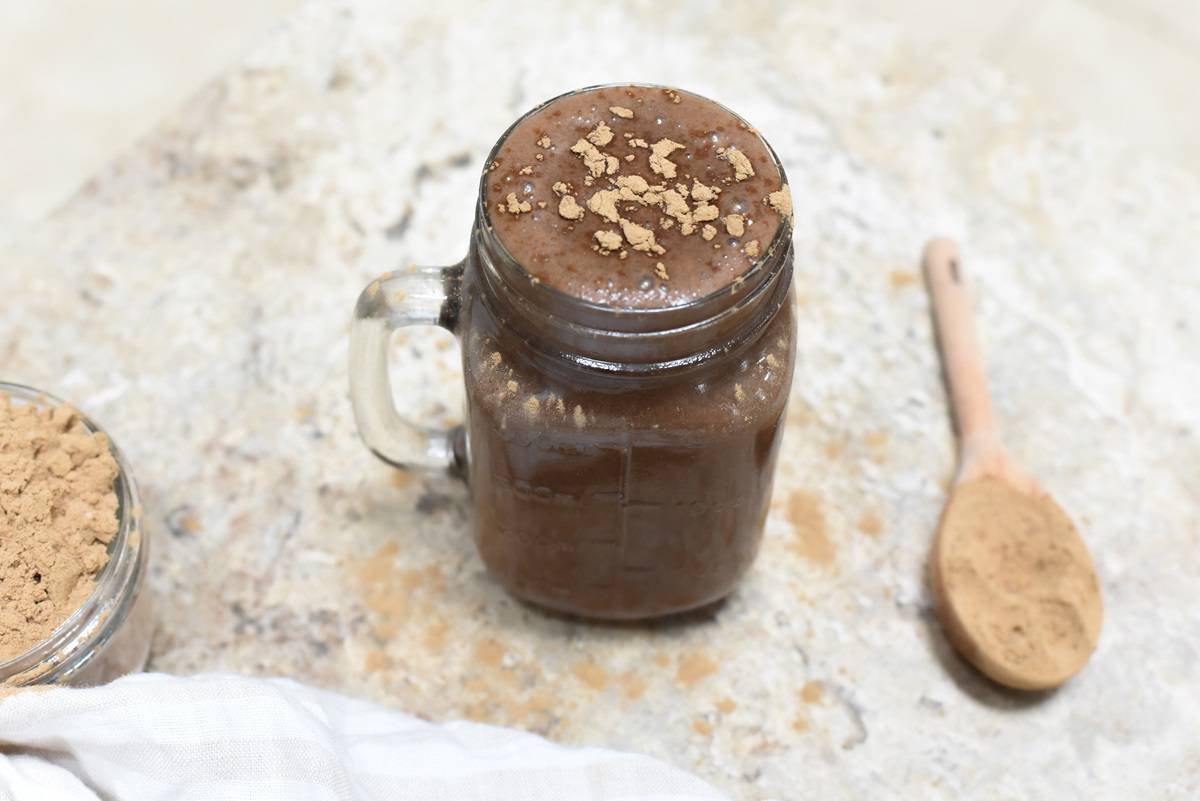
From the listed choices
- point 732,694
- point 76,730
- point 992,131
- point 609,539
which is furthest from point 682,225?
point 992,131

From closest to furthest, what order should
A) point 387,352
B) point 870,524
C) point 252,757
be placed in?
1. point 252,757
2. point 387,352
3. point 870,524

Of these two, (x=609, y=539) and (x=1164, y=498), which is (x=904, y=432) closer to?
(x=1164, y=498)

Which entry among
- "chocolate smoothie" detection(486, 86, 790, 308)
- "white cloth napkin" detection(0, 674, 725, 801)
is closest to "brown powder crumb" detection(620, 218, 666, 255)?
"chocolate smoothie" detection(486, 86, 790, 308)

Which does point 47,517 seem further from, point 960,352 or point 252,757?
point 960,352

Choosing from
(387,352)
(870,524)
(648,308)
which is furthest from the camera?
(870,524)

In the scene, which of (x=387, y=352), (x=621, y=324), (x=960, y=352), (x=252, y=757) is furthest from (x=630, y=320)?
(x=960, y=352)

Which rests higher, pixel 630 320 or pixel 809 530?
pixel 630 320
